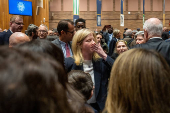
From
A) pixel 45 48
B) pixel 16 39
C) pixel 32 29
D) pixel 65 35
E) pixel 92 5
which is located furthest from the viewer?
pixel 92 5

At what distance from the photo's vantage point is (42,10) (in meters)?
15.1

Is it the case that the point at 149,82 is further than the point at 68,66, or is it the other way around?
the point at 68,66

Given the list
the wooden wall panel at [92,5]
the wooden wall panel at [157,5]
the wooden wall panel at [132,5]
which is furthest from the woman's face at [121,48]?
the wooden wall panel at [157,5]

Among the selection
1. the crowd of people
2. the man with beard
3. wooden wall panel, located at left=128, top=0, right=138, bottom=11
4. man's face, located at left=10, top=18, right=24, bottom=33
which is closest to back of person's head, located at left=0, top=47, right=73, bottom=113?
the crowd of people

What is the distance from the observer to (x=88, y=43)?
9.53 ft

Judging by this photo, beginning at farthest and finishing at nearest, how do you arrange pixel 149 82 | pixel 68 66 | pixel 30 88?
pixel 68 66
pixel 149 82
pixel 30 88

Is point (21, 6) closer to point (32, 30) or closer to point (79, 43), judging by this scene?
point (32, 30)

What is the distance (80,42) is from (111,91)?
172 centimetres

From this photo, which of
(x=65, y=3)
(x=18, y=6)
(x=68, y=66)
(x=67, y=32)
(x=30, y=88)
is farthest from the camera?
(x=65, y=3)

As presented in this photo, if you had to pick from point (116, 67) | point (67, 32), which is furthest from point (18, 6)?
point (116, 67)

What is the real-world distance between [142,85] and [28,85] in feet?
2.54

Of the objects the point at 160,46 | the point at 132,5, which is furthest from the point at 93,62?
the point at 132,5

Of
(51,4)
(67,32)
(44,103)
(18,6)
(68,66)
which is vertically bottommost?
(68,66)

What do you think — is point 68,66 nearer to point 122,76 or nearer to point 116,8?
point 122,76
